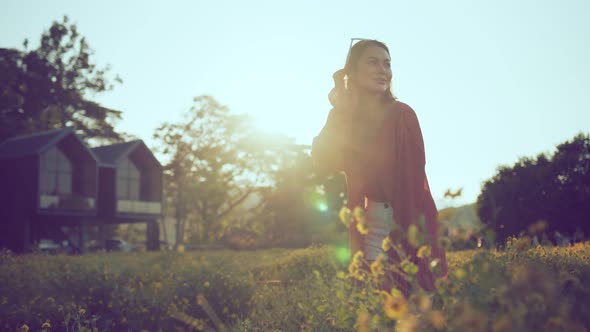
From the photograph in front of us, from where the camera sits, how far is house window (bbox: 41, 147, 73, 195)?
35969mm

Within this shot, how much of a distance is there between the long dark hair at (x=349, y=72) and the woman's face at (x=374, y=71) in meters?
0.03

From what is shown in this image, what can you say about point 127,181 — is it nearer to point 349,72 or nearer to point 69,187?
point 69,187

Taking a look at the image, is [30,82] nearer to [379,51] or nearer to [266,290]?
[266,290]

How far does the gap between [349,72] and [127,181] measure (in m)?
39.1

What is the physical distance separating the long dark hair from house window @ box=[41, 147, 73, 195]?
34.5m

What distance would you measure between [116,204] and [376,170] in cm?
3878

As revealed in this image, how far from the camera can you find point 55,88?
49.2m

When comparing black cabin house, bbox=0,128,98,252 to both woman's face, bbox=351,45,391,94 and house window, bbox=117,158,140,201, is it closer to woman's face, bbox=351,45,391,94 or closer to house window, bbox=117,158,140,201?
house window, bbox=117,158,140,201

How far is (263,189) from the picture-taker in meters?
51.6

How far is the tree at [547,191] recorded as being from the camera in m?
17.3

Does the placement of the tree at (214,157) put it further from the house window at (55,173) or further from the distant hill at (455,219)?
the distant hill at (455,219)

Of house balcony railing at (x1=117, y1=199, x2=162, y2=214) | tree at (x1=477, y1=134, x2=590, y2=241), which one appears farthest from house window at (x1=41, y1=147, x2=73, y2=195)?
tree at (x1=477, y1=134, x2=590, y2=241)

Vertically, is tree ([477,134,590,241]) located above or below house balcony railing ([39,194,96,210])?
below

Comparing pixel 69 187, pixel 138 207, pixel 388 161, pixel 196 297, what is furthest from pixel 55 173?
pixel 388 161
